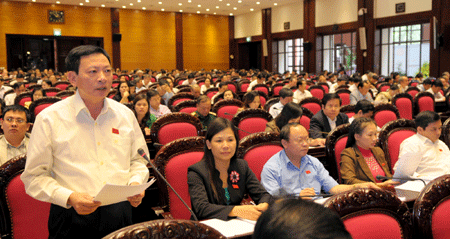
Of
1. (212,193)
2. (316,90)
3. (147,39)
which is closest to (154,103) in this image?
(212,193)

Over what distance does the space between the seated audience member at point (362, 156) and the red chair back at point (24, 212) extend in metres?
2.21

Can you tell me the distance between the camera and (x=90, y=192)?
1777mm

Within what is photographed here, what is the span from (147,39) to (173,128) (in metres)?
22.3

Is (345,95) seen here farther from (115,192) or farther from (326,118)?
(115,192)

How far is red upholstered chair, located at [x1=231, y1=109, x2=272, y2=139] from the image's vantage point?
470 cm

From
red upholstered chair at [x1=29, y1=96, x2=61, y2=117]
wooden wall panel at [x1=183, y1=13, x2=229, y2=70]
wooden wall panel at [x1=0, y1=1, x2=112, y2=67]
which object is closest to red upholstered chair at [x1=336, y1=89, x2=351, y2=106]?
red upholstered chair at [x1=29, y1=96, x2=61, y2=117]

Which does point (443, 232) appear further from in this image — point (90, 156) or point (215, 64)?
point (215, 64)

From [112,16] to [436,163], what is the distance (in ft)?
76.8

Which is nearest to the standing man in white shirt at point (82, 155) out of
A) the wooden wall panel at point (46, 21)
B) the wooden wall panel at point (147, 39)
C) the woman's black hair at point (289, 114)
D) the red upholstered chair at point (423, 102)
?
the woman's black hair at point (289, 114)

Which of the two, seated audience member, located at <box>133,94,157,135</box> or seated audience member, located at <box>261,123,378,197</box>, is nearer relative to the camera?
seated audience member, located at <box>261,123,378,197</box>

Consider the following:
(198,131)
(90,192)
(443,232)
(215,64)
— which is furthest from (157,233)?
(215,64)

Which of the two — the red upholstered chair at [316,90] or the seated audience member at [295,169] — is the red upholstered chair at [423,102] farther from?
the seated audience member at [295,169]

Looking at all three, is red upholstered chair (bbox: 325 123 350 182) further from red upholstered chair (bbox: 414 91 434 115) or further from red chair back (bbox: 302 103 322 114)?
red upholstered chair (bbox: 414 91 434 115)

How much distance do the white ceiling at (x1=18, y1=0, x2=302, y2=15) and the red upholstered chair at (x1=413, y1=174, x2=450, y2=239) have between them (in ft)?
68.1
